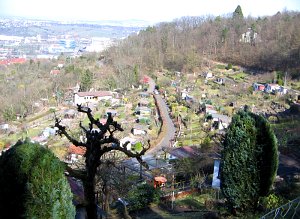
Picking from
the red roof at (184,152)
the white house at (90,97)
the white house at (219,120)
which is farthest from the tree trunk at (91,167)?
the white house at (90,97)

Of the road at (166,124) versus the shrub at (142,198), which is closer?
the shrub at (142,198)

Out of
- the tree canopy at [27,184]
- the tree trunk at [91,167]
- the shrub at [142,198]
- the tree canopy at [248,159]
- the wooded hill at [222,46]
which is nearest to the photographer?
the tree canopy at [27,184]

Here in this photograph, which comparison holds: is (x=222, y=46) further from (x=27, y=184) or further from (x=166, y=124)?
(x=27, y=184)

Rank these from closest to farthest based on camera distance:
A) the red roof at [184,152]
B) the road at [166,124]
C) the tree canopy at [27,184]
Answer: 1. the tree canopy at [27,184]
2. the red roof at [184,152]
3. the road at [166,124]

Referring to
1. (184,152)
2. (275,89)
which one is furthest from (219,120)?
(275,89)

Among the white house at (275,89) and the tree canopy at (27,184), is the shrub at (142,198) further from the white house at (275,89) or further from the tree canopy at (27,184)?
the white house at (275,89)

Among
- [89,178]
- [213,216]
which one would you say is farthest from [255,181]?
[89,178]

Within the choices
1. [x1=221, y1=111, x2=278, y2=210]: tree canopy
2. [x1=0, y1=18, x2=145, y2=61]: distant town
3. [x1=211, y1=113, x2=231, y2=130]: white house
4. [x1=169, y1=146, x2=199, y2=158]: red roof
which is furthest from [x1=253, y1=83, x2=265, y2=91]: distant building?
[x1=0, y1=18, x2=145, y2=61]: distant town
